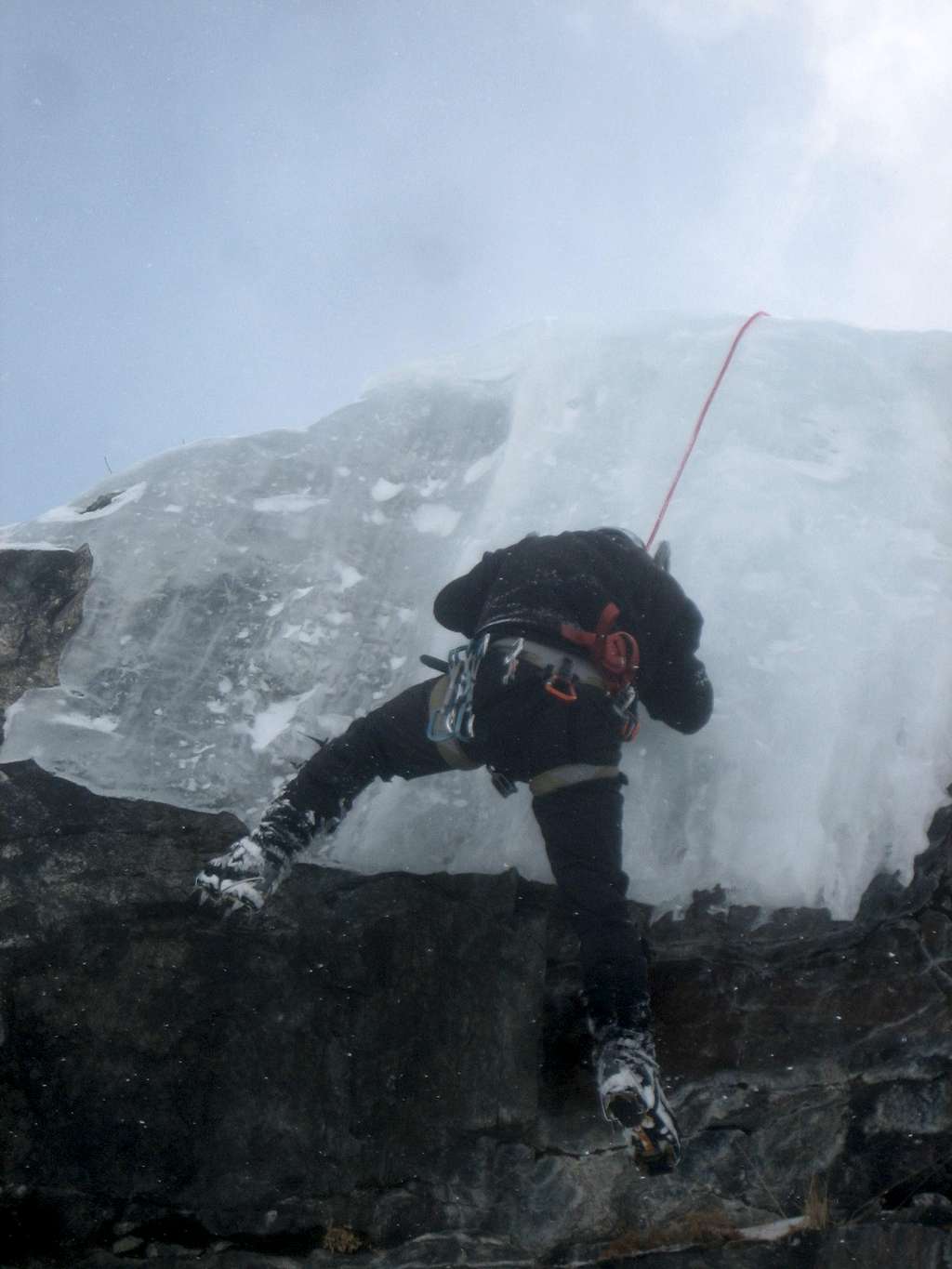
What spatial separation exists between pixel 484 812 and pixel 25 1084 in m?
1.51

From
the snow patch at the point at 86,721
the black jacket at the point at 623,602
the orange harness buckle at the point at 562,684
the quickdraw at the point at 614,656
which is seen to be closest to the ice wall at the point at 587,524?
the snow patch at the point at 86,721

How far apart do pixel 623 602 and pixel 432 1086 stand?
5.05 ft

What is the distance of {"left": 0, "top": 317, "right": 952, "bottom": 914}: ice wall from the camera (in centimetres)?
294

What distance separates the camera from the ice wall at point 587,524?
116 inches

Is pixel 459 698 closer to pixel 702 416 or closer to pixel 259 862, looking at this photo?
pixel 259 862

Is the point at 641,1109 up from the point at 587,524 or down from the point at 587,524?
down

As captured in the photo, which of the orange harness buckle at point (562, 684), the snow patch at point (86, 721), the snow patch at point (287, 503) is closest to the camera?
the orange harness buckle at point (562, 684)

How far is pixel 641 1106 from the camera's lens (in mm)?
2150

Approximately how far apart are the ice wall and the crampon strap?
0.45m

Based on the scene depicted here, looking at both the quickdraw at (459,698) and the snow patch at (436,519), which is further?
the snow patch at (436,519)

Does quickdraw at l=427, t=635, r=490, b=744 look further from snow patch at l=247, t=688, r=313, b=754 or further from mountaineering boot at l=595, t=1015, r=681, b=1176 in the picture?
mountaineering boot at l=595, t=1015, r=681, b=1176

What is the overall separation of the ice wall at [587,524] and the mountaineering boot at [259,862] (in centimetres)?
34

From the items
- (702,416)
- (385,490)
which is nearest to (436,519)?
(385,490)

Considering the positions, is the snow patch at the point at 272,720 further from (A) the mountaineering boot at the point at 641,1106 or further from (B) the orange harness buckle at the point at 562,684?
(A) the mountaineering boot at the point at 641,1106
